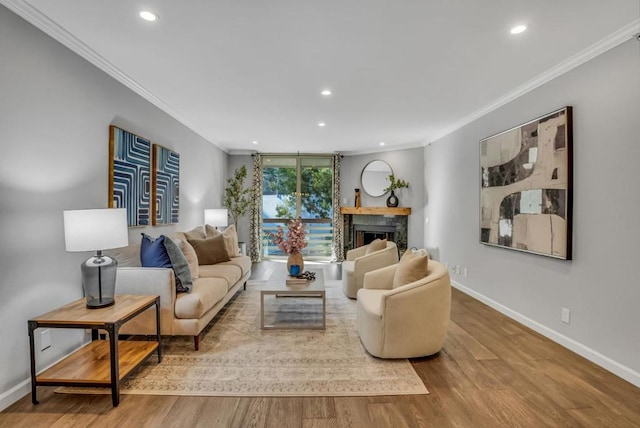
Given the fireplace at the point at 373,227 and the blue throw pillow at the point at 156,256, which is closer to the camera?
the blue throw pillow at the point at 156,256

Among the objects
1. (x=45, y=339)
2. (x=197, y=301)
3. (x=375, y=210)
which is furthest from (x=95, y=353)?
(x=375, y=210)

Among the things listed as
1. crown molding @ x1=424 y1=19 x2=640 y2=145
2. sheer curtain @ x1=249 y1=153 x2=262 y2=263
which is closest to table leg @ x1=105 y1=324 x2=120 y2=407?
crown molding @ x1=424 y1=19 x2=640 y2=145

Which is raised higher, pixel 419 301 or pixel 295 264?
pixel 295 264

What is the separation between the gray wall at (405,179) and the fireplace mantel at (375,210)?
22cm

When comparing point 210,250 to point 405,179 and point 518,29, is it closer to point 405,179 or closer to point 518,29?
point 518,29

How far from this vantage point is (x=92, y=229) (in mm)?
2277

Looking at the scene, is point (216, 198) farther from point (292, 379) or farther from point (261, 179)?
point (292, 379)

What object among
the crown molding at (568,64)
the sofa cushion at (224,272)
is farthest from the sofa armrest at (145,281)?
the crown molding at (568,64)

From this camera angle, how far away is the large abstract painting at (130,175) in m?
3.17

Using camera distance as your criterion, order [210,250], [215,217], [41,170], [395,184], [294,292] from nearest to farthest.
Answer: [41,170] < [294,292] < [210,250] < [215,217] < [395,184]

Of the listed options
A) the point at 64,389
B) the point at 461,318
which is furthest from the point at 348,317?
the point at 64,389

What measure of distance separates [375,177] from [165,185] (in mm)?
4491

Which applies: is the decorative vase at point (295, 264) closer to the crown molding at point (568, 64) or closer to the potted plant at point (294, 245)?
the potted plant at point (294, 245)

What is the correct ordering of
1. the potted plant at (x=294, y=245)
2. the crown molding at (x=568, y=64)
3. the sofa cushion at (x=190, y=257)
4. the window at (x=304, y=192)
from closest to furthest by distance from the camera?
1. the crown molding at (x=568, y=64)
2. the sofa cushion at (x=190, y=257)
3. the potted plant at (x=294, y=245)
4. the window at (x=304, y=192)
